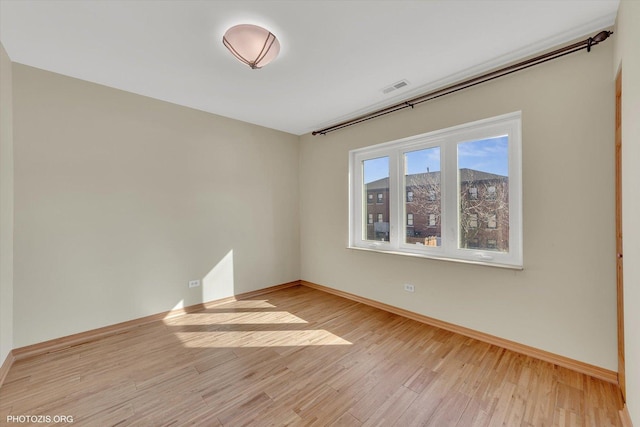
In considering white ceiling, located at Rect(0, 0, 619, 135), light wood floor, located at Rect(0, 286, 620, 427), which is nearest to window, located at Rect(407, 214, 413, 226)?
light wood floor, located at Rect(0, 286, 620, 427)

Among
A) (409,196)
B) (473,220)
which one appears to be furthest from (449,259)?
(409,196)

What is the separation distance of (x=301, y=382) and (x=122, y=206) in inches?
104

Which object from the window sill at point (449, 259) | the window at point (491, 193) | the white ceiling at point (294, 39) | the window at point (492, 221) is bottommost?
the window sill at point (449, 259)

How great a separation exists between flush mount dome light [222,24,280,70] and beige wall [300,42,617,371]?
6.09 feet

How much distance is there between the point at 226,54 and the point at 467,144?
253 centimetres

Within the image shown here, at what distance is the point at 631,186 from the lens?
1.43m

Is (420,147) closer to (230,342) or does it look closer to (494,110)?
(494,110)

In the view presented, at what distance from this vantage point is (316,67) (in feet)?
8.03

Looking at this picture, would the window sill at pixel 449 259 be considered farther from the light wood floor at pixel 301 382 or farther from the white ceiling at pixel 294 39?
the white ceiling at pixel 294 39

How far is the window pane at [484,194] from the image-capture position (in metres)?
2.49

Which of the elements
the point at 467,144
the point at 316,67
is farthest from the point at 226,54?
the point at 467,144

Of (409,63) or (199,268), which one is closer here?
(409,63)

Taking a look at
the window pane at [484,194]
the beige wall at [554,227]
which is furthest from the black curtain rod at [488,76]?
the window pane at [484,194]

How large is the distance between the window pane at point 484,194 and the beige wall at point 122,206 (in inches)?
112
